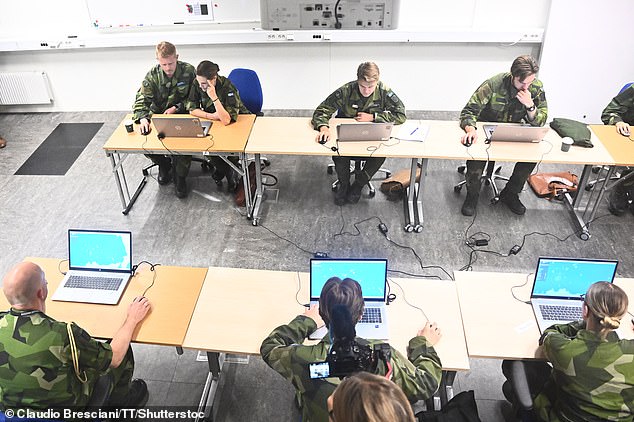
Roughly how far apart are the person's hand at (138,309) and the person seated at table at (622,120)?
12.8 ft

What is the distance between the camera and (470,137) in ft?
13.3

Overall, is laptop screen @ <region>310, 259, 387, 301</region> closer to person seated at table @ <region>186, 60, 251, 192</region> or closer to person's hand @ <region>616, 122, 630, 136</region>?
person seated at table @ <region>186, 60, 251, 192</region>

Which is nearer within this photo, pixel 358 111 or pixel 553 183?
pixel 358 111

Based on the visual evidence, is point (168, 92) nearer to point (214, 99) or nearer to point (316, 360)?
point (214, 99)

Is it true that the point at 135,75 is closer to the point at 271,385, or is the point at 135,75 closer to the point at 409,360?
the point at 271,385

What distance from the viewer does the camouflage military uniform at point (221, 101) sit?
4.37m

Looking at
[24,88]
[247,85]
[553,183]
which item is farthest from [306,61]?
[24,88]

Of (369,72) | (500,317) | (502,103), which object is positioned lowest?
(500,317)

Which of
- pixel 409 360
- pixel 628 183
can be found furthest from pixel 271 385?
pixel 628 183

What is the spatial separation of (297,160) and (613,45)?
3.56 metres

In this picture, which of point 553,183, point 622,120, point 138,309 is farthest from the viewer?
point 553,183

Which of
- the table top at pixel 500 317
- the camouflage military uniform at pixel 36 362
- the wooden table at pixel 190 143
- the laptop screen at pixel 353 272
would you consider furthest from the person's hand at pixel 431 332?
the wooden table at pixel 190 143

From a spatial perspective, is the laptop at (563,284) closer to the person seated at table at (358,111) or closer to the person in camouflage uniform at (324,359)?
the person in camouflage uniform at (324,359)

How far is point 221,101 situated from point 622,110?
11.4 ft
